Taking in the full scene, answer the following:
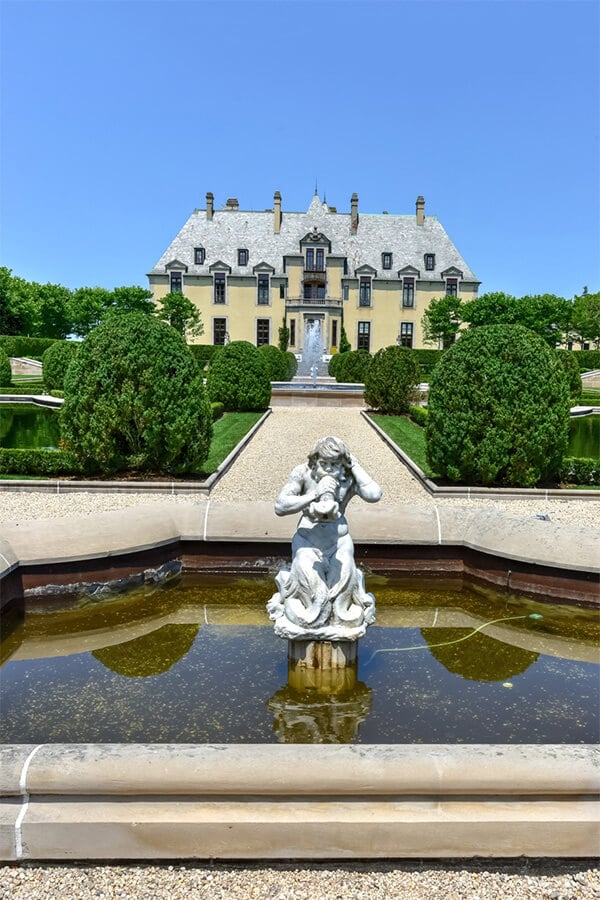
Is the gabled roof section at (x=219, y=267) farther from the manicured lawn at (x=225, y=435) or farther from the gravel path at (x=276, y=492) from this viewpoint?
the gravel path at (x=276, y=492)

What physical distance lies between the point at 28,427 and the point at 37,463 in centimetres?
949

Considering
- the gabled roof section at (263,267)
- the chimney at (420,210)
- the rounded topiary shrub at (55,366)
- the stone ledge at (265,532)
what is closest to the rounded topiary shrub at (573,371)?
the stone ledge at (265,532)

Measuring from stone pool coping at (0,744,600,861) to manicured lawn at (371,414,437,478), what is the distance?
883 cm

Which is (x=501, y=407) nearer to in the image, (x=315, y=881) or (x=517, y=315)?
(x=315, y=881)

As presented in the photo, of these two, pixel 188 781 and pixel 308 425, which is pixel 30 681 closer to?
pixel 188 781

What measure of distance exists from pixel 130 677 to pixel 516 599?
154 inches

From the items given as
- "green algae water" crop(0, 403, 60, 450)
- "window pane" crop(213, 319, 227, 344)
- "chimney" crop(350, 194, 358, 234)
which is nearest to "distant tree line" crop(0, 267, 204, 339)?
"window pane" crop(213, 319, 227, 344)

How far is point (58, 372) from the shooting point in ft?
96.7

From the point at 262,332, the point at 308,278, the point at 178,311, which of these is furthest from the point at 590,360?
the point at 178,311

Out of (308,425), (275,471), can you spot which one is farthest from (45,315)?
(275,471)

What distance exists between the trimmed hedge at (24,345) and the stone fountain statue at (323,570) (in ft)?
153

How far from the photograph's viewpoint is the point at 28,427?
20406 mm

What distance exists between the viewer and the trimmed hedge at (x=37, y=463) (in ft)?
38.4

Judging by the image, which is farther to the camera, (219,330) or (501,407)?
(219,330)
